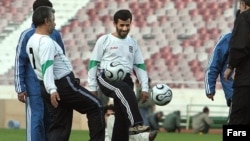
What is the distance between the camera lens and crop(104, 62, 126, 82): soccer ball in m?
12.5

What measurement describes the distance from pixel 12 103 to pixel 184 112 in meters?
5.50

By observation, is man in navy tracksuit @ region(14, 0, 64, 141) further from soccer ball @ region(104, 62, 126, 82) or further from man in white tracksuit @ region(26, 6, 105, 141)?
soccer ball @ region(104, 62, 126, 82)

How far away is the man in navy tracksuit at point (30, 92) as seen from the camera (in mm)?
11312

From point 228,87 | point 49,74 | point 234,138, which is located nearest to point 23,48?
point 49,74

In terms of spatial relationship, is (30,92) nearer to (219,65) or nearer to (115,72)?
(115,72)

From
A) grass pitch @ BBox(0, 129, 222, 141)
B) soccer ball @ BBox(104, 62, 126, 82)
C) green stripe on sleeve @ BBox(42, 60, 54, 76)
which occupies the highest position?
green stripe on sleeve @ BBox(42, 60, 54, 76)

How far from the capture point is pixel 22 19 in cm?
3488

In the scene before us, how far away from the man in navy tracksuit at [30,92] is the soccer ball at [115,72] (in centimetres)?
102

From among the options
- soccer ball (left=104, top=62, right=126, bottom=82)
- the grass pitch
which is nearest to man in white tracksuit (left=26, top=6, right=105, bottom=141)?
soccer ball (left=104, top=62, right=126, bottom=82)

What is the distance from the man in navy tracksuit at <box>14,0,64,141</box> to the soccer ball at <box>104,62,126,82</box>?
1.02 m

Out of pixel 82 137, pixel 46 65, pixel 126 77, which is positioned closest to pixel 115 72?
pixel 126 77

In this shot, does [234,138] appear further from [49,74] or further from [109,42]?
[109,42]

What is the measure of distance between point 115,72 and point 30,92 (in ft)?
4.67

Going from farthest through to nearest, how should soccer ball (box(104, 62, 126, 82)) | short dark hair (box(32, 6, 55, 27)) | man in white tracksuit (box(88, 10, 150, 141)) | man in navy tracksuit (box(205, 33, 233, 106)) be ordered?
soccer ball (box(104, 62, 126, 82)), man in white tracksuit (box(88, 10, 150, 141)), man in navy tracksuit (box(205, 33, 233, 106)), short dark hair (box(32, 6, 55, 27))
